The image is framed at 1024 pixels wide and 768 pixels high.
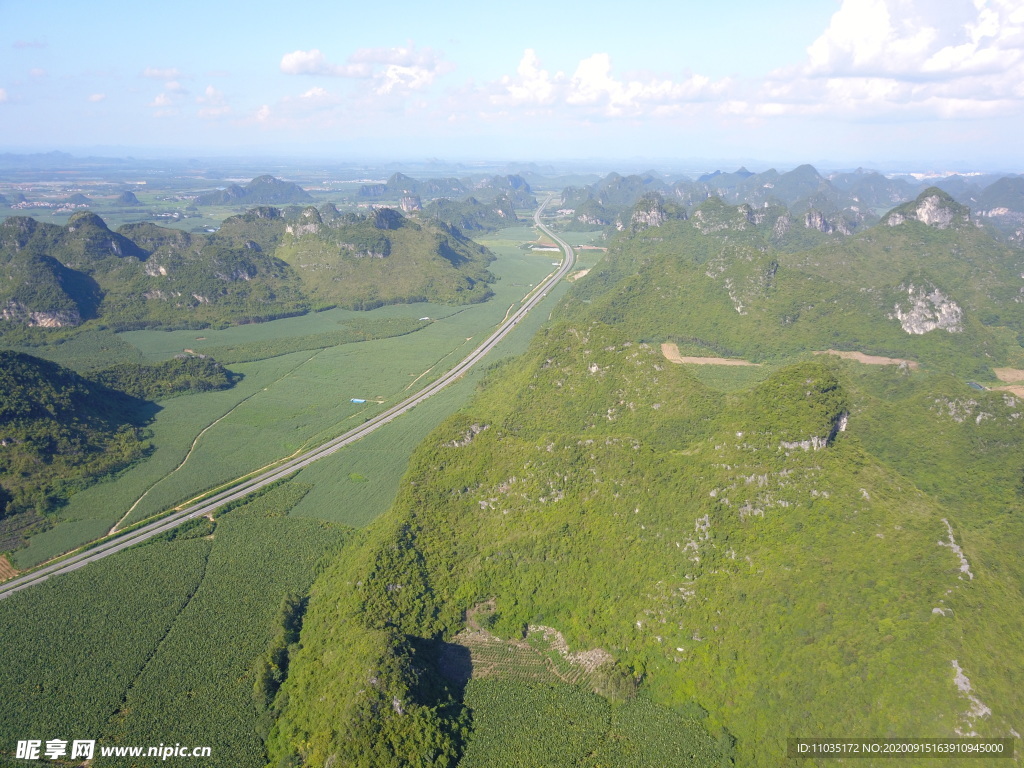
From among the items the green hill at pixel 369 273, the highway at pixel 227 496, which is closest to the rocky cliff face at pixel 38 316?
the green hill at pixel 369 273

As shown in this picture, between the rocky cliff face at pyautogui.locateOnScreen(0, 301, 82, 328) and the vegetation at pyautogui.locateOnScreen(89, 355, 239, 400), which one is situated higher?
the rocky cliff face at pyautogui.locateOnScreen(0, 301, 82, 328)

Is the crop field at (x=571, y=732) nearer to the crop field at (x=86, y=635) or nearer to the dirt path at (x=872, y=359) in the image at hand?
the crop field at (x=86, y=635)

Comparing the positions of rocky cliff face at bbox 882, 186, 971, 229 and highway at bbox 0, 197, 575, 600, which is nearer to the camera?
highway at bbox 0, 197, 575, 600

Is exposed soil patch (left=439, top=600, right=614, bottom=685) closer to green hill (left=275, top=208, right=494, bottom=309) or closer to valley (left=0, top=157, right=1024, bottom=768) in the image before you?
valley (left=0, top=157, right=1024, bottom=768)

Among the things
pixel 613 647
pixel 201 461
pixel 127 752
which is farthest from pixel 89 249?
pixel 613 647

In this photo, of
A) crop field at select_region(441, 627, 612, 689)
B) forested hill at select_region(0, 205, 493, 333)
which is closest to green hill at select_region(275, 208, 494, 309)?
forested hill at select_region(0, 205, 493, 333)

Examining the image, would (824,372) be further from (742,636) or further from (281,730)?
(281,730)
